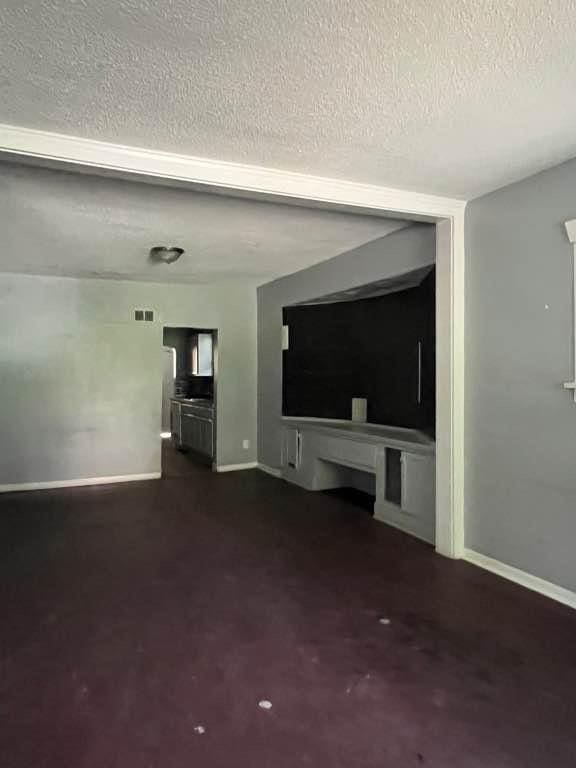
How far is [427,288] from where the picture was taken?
4.52 metres

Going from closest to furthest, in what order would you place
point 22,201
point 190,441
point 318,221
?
point 22,201, point 318,221, point 190,441

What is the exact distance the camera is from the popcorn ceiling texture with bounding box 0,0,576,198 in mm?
1622

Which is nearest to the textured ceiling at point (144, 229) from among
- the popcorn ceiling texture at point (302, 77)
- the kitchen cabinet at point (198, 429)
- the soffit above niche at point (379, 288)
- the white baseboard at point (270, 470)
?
the soffit above niche at point (379, 288)

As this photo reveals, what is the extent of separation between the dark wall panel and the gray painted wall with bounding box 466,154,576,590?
0.93 meters

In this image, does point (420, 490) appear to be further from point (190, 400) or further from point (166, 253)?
point (190, 400)

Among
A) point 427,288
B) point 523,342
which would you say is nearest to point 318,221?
point 427,288

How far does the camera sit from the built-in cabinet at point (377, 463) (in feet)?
13.1

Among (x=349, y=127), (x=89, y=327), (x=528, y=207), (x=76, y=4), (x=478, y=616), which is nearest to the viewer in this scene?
(x=76, y=4)

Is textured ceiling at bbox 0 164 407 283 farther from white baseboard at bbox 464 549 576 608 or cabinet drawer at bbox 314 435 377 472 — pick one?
white baseboard at bbox 464 549 576 608

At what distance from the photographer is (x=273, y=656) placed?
2363 mm

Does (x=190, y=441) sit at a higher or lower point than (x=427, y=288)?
lower

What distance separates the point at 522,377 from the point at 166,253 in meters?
3.11

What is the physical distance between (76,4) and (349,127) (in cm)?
124

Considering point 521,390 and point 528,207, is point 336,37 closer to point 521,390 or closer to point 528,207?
point 528,207
